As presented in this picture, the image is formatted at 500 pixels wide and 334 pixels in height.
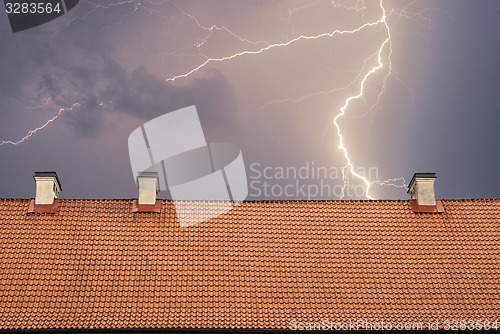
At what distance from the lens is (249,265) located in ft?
70.7

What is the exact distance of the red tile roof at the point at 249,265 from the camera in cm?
1981

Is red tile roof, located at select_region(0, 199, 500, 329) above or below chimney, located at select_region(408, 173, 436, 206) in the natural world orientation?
below

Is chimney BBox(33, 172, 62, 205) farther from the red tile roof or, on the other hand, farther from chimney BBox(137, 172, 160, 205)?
chimney BBox(137, 172, 160, 205)

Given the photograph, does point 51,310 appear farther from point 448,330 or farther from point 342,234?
point 448,330

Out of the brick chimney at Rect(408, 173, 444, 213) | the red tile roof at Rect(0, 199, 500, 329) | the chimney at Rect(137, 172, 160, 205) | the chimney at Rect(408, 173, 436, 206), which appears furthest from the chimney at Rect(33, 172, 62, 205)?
the chimney at Rect(408, 173, 436, 206)

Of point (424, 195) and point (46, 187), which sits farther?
point (424, 195)

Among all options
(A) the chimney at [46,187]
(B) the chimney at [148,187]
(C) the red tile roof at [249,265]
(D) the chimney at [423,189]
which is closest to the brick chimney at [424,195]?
(D) the chimney at [423,189]

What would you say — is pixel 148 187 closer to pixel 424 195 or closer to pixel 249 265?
pixel 249 265

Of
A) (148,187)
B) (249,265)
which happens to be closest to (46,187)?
(148,187)

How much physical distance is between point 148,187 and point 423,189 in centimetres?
1028

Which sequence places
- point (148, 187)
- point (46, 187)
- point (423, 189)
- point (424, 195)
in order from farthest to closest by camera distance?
point (423, 189) → point (424, 195) → point (148, 187) → point (46, 187)

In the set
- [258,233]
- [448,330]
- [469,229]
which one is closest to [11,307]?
[258,233]

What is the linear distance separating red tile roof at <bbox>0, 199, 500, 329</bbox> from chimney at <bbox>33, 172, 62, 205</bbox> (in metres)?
0.56

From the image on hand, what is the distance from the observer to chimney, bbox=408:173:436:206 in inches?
966
